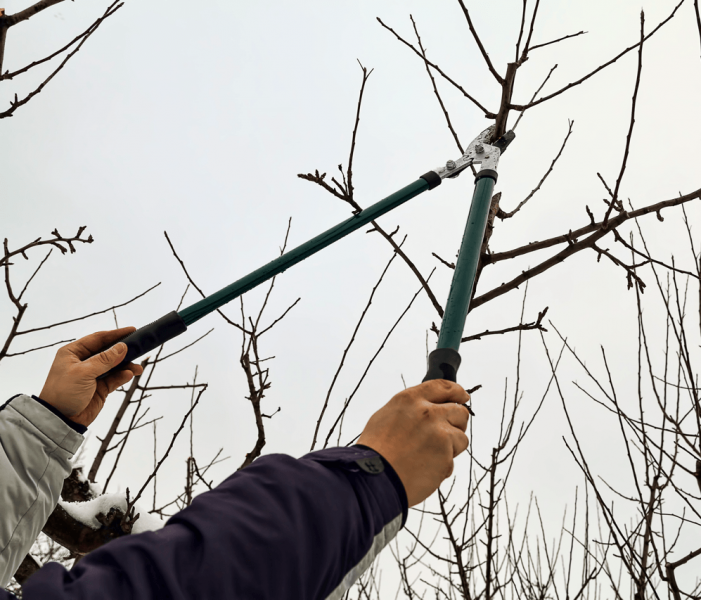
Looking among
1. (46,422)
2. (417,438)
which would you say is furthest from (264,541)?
(46,422)

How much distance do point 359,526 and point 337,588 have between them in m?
0.12

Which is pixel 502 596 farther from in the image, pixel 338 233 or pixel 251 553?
pixel 251 553

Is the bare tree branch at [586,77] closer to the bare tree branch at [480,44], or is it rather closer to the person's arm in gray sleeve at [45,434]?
the bare tree branch at [480,44]

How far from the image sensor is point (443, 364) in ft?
4.37

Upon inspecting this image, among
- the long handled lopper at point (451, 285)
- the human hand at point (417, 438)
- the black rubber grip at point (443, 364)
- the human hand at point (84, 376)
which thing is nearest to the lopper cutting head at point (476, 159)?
the long handled lopper at point (451, 285)

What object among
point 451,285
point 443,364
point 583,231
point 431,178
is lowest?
point 443,364

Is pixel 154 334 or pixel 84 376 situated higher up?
pixel 154 334

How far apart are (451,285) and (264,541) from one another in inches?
40.9

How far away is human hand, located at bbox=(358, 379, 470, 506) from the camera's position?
40.7 inches

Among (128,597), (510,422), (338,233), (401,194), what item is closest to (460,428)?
(128,597)

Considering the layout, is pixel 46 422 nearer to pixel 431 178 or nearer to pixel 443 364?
pixel 443 364

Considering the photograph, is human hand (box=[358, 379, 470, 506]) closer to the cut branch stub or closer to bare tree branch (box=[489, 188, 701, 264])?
bare tree branch (box=[489, 188, 701, 264])

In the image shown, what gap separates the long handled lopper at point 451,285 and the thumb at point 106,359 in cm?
3

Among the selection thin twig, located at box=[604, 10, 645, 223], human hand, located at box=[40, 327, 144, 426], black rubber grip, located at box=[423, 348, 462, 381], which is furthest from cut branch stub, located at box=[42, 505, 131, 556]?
thin twig, located at box=[604, 10, 645, 223]
